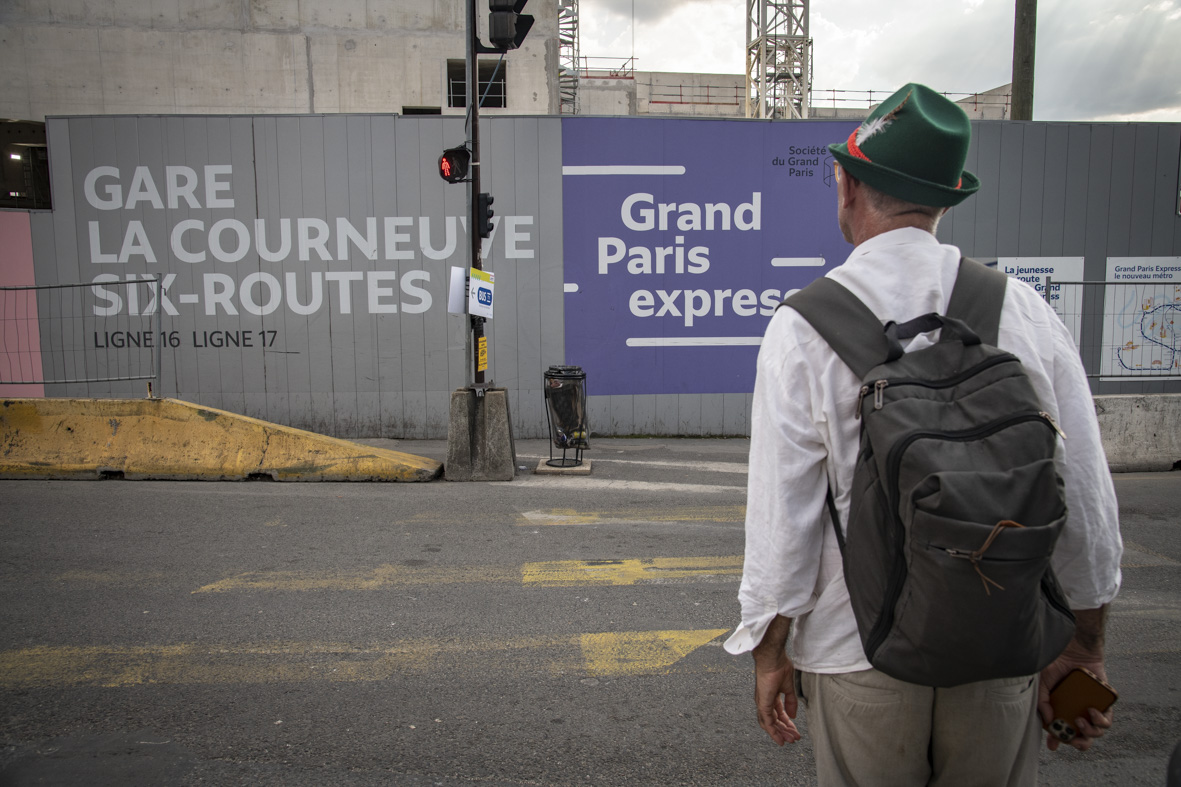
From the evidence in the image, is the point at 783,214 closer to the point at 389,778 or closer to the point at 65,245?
the point at 389,778

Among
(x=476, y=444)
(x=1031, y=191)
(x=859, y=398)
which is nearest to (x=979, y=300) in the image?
(x=859, y=398)

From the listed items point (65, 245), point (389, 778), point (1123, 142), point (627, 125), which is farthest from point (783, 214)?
point (65, 245)

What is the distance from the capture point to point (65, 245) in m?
10.8

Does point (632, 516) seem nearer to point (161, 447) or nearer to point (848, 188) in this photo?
point (848, 188)

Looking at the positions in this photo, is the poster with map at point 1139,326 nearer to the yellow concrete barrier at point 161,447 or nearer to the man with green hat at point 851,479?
the yellow concrete barrier at point 161,447

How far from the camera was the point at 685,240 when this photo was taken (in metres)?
11.1

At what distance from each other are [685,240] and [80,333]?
30.4 feet

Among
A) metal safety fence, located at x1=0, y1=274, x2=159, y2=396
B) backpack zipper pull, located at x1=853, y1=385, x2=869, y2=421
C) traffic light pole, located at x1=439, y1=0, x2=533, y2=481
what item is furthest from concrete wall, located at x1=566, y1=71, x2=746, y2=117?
backpack zipper pull, located at x1=853, y1=385, x2=869, y2=421

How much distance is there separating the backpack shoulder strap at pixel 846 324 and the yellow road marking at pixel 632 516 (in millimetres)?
4930

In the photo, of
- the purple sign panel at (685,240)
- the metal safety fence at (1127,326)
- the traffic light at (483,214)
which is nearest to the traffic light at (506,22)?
the traffic light at (483,214)

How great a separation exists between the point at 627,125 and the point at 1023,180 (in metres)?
6.42

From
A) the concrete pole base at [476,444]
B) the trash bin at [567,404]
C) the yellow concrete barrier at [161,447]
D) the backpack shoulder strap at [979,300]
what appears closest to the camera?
the backpack shoulder strap at [979,300]

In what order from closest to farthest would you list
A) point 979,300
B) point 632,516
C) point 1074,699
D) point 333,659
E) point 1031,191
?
1. point 979,300
2. point 1074,699
3. point 333,659
4. point 632,516
5. point 1031,191

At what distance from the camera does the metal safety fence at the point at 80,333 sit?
10.8 meters
